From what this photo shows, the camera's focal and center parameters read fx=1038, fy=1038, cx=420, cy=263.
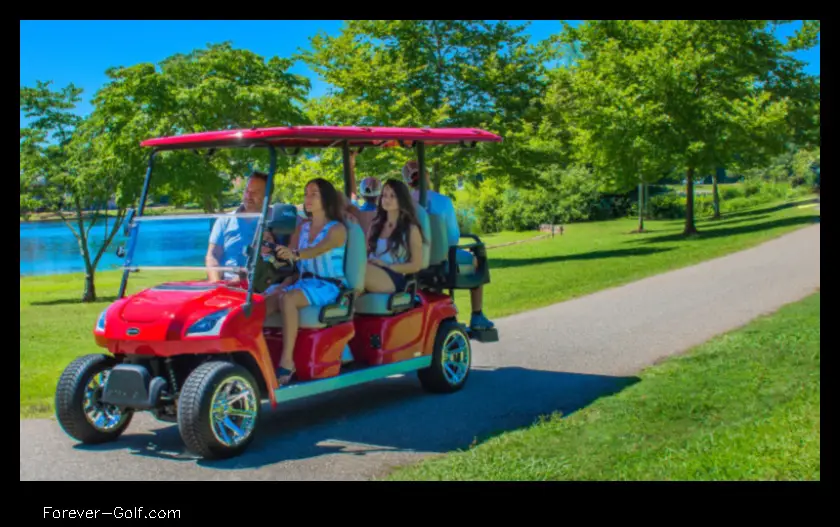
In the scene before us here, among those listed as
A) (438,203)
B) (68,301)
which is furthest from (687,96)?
(438,203)

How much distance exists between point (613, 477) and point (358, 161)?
1962 centimetres

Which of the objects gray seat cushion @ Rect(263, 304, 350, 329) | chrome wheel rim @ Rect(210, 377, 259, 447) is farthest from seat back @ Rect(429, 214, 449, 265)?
chrome wheel rim @ Rect(210, 377, 259, 447)

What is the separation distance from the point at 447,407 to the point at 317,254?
1.66 meters

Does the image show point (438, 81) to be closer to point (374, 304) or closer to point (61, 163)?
point (61, 163)

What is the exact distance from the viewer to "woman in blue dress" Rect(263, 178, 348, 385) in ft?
25.0

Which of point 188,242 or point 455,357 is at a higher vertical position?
point 188,242

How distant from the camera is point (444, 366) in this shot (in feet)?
29.3

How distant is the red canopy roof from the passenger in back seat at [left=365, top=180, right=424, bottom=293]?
474 mm

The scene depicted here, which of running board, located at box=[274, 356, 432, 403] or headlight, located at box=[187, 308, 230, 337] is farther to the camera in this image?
running board, located at box=[274, 356, 432, 403]

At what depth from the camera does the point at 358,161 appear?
25156mm

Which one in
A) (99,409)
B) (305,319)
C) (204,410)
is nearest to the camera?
(204,410)

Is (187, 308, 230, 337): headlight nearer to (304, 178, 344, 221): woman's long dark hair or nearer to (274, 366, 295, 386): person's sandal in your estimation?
(274, 366, 295, 386): person's sandal

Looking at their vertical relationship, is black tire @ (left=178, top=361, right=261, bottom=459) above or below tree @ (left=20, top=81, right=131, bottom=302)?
below

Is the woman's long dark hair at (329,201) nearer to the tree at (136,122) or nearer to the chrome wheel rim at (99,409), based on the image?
the chrome wheel rim at (99,409)
